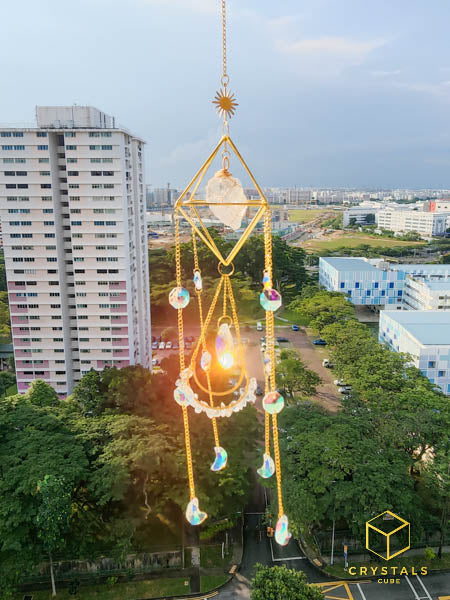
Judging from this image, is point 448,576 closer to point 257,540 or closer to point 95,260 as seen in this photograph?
point 257,540

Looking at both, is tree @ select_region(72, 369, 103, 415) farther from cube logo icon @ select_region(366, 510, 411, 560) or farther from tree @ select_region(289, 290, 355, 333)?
tree @ select_region(289, 290, 355, 333)

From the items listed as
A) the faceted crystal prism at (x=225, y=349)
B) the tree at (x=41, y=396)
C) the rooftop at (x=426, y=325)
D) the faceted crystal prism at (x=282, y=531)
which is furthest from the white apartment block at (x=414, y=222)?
the faceted crystal prism at (x=282, y=531)

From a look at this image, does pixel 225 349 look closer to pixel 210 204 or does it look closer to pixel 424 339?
pixel 210 204

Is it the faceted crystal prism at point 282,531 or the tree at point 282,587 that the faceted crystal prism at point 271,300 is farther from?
the tree at point 282,587

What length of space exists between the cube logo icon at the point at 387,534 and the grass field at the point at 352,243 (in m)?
46.0

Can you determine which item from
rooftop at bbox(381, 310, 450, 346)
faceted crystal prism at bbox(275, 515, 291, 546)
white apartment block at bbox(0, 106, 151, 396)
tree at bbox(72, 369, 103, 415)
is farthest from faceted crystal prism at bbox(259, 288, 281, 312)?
rooftop at bbox(381, 310, 450, 346)

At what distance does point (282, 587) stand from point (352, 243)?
5364cm

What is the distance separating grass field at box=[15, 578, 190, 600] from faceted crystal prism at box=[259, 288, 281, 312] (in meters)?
9.00

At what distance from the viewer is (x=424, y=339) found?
17.8 meters

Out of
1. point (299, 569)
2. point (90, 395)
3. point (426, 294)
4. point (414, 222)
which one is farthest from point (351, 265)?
point (414, 222)

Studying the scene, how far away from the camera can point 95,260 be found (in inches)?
687

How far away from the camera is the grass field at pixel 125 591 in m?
9.63

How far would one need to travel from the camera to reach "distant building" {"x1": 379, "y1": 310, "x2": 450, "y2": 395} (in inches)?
669

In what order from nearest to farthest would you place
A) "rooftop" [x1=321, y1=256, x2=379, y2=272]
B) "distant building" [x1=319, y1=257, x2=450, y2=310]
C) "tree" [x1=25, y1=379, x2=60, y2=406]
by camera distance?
"tree" [x1=25, y1=379, x2=60, y2=406] → "distant building" [x1=319, y1=257, x2=450, y2=310] → "rooftop" [x1=321, y1=256, x2=379, y2=272]
